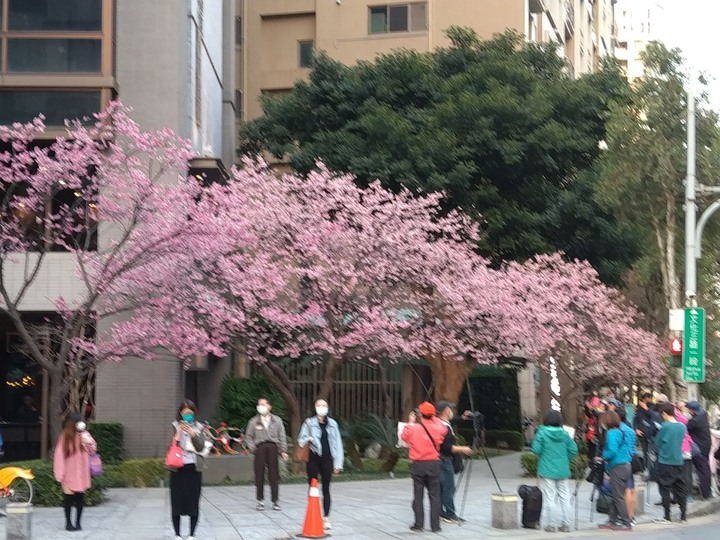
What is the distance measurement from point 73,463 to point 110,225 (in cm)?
982

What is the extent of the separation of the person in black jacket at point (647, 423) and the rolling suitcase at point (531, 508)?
5.23m

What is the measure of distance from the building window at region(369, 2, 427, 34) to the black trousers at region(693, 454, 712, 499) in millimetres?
24351

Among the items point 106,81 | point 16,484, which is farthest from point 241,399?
point 16,484

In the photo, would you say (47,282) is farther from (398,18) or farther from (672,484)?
(398,18)

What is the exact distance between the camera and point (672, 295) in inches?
1015

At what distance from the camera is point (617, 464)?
15.6 m

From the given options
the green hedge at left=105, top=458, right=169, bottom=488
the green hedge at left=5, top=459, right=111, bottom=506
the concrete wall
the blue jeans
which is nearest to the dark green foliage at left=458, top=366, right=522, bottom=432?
the concrete wall

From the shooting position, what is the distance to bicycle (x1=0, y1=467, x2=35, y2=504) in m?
17.3

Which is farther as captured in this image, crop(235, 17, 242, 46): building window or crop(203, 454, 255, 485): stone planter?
crop(235, 17, 242, 46): building window

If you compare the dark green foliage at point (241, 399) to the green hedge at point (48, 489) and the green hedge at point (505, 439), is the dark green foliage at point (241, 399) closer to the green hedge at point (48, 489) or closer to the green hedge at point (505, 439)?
the green hedge at point (48, 489)

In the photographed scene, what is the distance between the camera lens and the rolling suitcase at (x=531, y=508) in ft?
50.9

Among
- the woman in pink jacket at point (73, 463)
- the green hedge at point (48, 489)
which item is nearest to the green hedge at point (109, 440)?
the green hedge at point (48, 489)

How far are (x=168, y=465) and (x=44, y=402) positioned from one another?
1309cm

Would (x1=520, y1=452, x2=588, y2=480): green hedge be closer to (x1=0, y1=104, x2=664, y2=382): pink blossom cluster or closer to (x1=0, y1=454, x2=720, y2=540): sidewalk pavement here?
(x1=0, y1=454, x2=720, y2=540): sidewalk pavement
